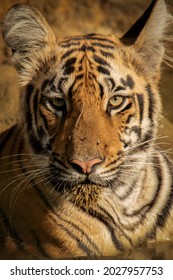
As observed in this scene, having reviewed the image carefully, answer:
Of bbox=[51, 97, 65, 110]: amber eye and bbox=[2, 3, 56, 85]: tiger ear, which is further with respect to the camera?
bbox=[2, 3, 56, 85]: tiger ear

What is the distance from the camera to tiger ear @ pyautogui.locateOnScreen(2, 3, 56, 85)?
11.5 ft

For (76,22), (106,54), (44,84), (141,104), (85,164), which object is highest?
(76,22)

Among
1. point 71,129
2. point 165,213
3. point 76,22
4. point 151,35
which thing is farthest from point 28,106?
point 76,22

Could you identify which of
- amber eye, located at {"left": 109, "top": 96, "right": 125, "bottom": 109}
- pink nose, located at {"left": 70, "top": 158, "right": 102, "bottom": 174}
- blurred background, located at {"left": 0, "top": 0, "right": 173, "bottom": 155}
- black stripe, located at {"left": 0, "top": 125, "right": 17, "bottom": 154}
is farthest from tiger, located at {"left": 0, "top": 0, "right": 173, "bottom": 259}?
blurred background, located at {"left": 0, "top": 0, "right": 173, "bottom": 155}

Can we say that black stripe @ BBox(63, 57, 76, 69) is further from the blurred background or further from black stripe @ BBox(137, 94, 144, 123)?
the blurred background

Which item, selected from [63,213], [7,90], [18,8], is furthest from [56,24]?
[63,213]

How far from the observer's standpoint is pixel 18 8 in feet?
11.4

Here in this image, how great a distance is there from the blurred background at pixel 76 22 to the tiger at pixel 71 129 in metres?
0.81

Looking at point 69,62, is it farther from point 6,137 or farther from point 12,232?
point 12,232

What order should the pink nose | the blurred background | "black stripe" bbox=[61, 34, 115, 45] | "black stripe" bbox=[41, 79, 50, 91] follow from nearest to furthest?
1. the pink nose
2. "black stripe" bbox=[41, 79, 50, 91]
3. "black stripe" bbox=[61, 34, 115, 45]
4. the blurred background

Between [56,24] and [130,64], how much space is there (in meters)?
1.10

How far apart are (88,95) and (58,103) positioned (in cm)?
13

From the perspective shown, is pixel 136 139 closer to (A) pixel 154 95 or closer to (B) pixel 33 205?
(A) pixel 154 95

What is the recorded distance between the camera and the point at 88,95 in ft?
10.9
